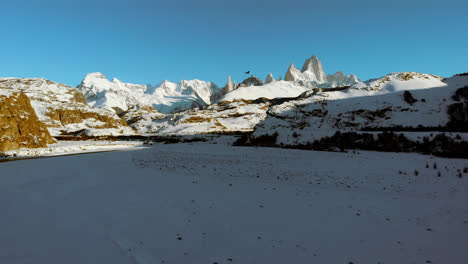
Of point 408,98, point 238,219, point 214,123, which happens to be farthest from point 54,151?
point 214,123

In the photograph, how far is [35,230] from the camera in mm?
5523

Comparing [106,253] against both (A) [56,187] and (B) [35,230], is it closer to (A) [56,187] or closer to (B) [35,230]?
(B) [35,230]

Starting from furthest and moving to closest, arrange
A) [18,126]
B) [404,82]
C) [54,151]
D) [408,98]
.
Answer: [404,82] < [408,98] < [18,126] < [54,151]

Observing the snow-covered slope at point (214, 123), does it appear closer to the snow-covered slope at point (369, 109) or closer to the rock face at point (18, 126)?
the rock face at point (18, 126)

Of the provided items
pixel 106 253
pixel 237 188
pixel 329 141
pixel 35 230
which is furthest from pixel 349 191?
pixel 329 141

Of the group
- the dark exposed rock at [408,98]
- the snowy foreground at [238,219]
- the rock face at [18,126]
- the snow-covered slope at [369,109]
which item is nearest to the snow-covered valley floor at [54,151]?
the rock face at [18,126]

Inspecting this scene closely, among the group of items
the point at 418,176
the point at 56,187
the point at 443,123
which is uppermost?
the point at 443,123

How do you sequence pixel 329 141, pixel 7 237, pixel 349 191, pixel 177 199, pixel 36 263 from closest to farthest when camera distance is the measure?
pixel 36 263 → pixel 7 237 → pixel 177 199 → pixel 349 191 → pixel 329 141

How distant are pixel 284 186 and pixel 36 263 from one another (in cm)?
874

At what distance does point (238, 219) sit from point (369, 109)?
1373 inches

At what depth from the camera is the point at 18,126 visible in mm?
31516

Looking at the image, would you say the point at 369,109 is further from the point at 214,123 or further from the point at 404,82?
→ the point at 214,123

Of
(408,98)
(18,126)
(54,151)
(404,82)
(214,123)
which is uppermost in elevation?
(404,82)

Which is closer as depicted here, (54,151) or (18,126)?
Answer: (54,151)
